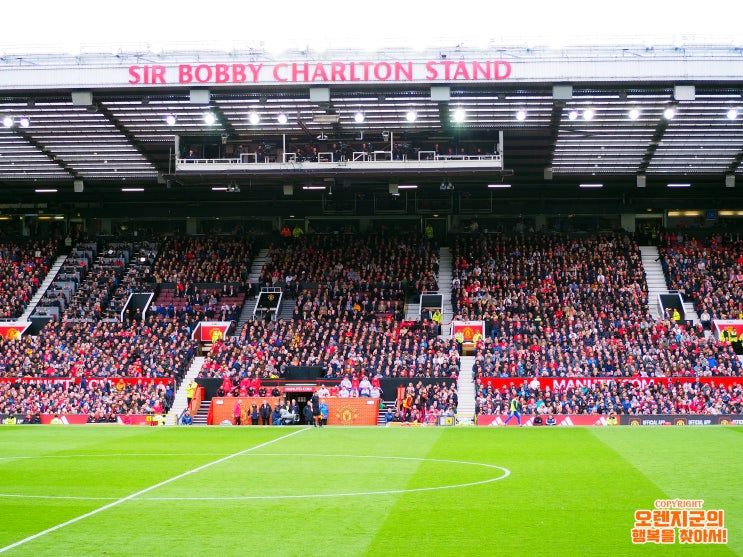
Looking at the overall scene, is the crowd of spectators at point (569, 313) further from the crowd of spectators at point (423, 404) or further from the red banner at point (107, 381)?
the red banner at point (107, 381)

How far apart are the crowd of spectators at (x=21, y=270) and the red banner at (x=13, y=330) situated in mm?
1139

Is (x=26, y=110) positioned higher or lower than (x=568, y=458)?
higher

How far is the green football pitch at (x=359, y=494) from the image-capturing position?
14.0 metres

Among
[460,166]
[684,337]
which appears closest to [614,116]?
[460,166]

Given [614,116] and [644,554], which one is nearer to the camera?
[644,554]

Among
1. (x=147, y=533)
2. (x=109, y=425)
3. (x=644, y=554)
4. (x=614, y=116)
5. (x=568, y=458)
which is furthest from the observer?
(x=614, y=116)

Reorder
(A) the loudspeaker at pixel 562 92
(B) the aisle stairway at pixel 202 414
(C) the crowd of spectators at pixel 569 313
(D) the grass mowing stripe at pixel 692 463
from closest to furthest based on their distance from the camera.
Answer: (D) the grass mowing stripe at pixel 692 463
(A) the loudspeaker at pixel 562 92
(B) the aisle stairway at pixel 202 414
(C) the crowd of spectators at pixel 569 313

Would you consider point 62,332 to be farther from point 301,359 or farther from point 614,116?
point 614,116

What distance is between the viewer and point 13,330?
5644cm

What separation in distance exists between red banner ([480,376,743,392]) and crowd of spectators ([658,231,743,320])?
790 centimetres

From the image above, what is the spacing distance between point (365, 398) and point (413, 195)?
73.2 ft

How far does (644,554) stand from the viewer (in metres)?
13.0

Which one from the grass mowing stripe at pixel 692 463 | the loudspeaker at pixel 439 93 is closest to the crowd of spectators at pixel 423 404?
the grass mowing stripe at pixel 692 463

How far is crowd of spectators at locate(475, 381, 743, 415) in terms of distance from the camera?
139ft
